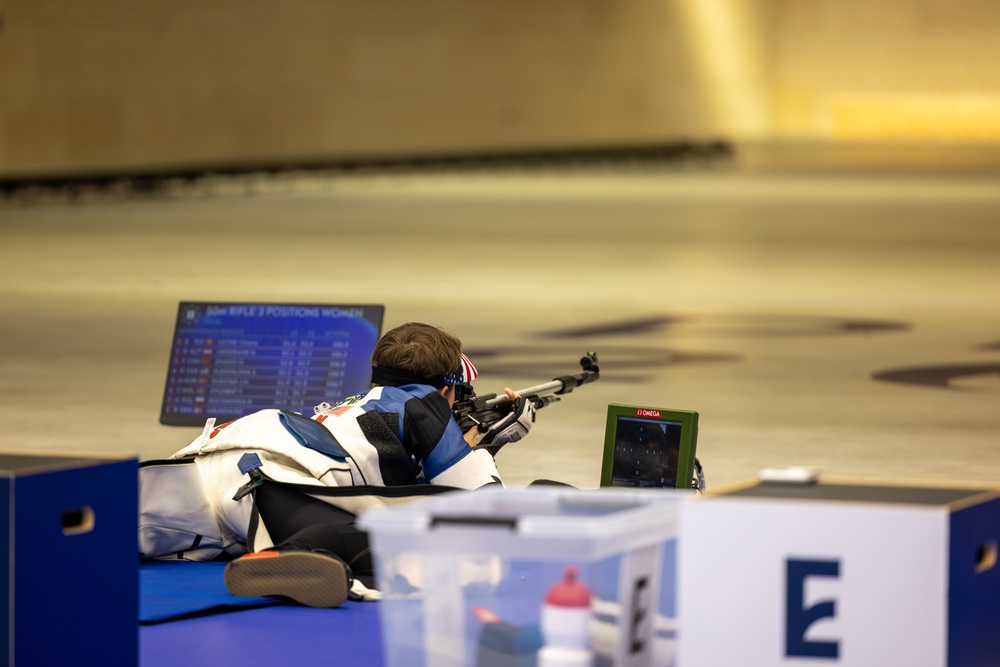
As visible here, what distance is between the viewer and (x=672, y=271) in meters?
18.3

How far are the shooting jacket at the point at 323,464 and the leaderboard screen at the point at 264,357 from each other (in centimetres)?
185

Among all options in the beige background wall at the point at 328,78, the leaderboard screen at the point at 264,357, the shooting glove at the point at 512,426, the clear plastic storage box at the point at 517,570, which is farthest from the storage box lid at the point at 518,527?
the beige background wall at the point at 328,78

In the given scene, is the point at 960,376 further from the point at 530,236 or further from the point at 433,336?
the point at 530,236

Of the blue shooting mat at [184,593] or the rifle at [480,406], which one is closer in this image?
the blue shooting mat at [184,593]

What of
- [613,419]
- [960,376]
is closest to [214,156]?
[960,376]

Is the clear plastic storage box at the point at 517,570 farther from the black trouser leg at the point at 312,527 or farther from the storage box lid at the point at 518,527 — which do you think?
the black trouser leg at the point at 312,527

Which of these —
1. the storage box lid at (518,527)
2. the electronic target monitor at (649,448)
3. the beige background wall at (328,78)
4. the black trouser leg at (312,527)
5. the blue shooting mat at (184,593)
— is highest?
the beige background wall at (328,78)

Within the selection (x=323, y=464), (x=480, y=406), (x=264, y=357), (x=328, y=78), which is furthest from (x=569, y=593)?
(x=328, y=78)

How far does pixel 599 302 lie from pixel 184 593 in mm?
10555

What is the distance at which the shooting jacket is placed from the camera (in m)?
5.44

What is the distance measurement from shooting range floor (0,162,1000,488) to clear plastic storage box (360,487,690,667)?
11.9 ft

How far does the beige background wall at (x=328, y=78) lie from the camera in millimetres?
31234

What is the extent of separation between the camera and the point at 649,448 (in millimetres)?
5871

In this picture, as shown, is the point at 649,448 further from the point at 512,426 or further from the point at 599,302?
the point at 599,302
